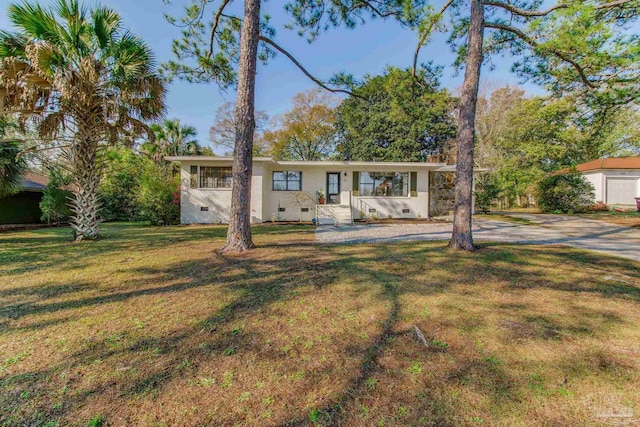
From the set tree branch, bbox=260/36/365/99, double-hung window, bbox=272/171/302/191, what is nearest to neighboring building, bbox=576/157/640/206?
double-hung window, bbox=272/171/302/191

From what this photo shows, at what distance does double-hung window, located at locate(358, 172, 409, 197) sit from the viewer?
1319 cm

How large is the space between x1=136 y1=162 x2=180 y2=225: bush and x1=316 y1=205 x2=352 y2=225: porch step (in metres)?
6.44

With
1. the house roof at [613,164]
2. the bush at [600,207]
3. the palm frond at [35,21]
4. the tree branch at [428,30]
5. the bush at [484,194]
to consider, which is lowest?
the bush at [600,207]

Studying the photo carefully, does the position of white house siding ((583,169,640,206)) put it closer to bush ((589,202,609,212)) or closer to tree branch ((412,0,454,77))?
bush ((589,202,609,212))

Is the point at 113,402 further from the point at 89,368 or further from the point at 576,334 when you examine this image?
the point at 576,334

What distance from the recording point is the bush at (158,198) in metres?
11.7

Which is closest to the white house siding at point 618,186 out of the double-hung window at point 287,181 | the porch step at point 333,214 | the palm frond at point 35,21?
the porch step at point 333,214

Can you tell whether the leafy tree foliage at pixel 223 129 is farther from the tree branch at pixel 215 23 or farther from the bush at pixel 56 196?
the tree branch at pixel 215 23

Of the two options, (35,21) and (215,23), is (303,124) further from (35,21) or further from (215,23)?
(35,21)

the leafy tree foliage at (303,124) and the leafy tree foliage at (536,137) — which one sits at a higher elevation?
the leafy tree foliage at (303,124)

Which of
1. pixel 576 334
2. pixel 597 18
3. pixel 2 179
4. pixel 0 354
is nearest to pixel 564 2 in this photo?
pixel 597 18

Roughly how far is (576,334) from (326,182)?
35.4 ft

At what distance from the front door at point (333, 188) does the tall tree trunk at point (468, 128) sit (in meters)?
7.41

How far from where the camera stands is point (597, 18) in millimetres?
A: 6516
